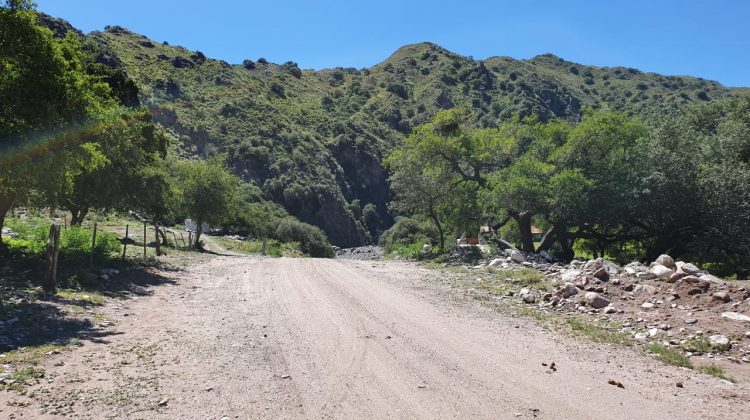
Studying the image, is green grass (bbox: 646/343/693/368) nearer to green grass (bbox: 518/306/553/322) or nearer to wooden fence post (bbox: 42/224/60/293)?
green grass (bbox: 518/306/553/322)

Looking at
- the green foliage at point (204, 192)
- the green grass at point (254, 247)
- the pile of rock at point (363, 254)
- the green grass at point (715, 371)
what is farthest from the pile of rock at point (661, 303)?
the pile of rock at point (363, 254)

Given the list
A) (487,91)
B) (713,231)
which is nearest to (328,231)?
(713,231)

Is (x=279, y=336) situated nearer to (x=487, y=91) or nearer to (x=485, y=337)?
(x=485, y=337)

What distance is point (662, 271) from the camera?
12602 mm

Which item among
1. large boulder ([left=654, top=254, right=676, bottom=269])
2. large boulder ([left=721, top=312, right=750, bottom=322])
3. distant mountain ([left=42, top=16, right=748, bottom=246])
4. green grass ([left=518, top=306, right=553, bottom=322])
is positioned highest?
distant mountain ([left=42, top=16, right=748, bottom=246])

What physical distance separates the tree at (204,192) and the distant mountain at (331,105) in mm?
11284

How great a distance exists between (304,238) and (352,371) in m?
42.2

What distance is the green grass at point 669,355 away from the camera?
7805 millimetres

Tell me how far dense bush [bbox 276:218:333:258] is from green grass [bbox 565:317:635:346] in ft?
127

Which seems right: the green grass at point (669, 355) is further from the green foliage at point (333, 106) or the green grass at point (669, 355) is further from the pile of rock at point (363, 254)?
the pile of rock at point (363, 254)

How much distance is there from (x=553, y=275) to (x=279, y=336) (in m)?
10.4

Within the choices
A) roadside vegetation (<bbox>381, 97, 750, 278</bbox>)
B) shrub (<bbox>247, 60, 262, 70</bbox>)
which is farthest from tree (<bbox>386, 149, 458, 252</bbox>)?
shrub (<bbox>247, 60, 262, 70</bbox>)

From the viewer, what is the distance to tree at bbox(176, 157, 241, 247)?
31.3 metres

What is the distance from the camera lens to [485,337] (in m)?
9.27
